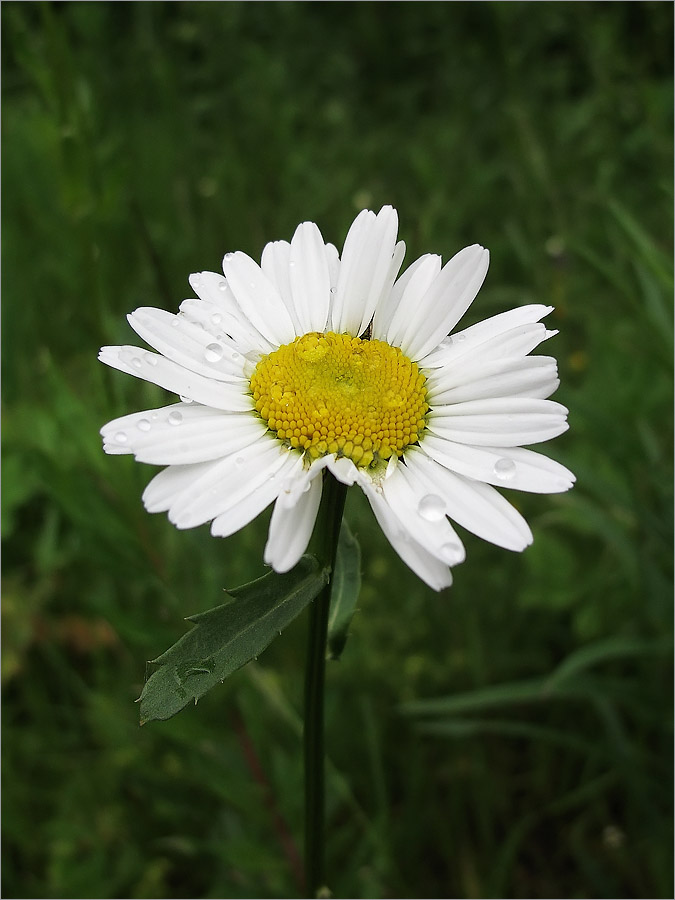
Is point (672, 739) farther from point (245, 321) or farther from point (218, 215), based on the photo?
point (218, 215)

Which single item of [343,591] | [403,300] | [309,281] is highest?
[309,281]

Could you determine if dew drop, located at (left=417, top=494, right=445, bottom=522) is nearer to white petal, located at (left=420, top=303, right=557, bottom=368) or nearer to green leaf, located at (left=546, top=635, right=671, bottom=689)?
white petal, located at (left=420, top=303, right=557, bottom=368)

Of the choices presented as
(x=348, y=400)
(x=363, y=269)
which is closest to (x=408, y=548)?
(x=348, y=400)

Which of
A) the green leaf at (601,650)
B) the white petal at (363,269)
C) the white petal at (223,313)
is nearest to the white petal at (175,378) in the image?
the white petal at (223,313)

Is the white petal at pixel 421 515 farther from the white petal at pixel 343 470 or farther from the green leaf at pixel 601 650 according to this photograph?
the green leaf at pixel 601 650

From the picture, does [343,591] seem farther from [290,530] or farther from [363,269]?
[363,269]
